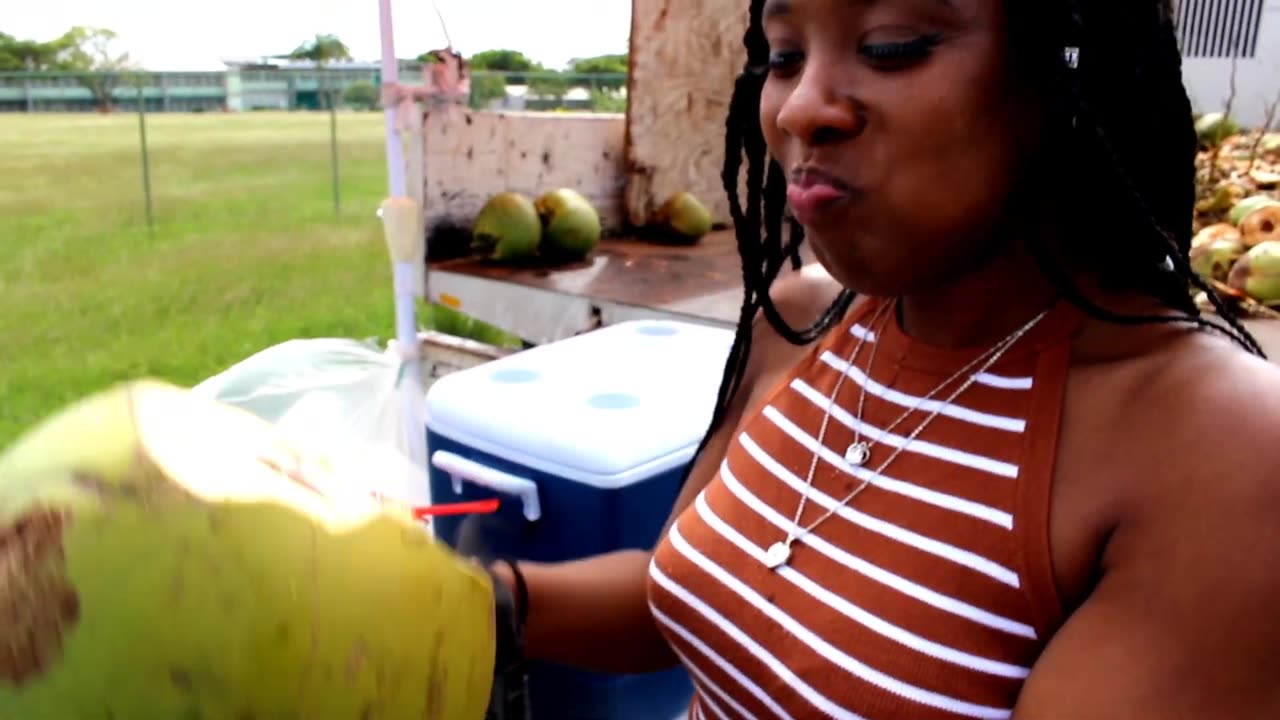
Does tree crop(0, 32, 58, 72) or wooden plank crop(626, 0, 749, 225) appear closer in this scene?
wooden plank crop(626, 0, 749, 225)

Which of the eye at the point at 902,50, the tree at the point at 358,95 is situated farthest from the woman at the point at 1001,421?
the tree at the point at 358,95

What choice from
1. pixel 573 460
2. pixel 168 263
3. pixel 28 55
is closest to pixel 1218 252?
pixel 573 460

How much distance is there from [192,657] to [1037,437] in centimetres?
59

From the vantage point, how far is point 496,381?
1969 millimetres

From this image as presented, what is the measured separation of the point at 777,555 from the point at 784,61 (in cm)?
41

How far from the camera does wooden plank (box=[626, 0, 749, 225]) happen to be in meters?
4.10

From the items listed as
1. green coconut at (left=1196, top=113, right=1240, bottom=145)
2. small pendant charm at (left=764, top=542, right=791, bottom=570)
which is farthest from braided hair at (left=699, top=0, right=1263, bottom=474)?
green coconut at (left=1196, top=113, right=1240, bottom=145)

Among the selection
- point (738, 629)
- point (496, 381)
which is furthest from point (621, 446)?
point (738, 629)

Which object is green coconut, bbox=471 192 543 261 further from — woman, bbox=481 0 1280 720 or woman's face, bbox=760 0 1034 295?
woman's face, bbox=760 0 1034 295

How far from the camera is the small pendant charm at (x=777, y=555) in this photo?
929mm

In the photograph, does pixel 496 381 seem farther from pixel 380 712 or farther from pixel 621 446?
pixel 380 712

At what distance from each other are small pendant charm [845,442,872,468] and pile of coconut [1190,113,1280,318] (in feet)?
4.72

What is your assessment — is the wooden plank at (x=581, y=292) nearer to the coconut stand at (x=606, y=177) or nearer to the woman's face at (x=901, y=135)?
the coconut stand at (x=606, y=177)

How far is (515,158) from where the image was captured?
3.63 metres
